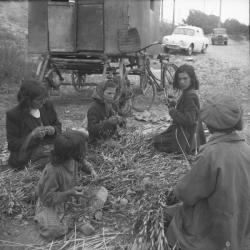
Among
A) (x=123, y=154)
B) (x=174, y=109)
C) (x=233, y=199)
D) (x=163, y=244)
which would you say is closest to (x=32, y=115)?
(x=123, y=154)

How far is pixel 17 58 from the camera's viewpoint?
11570 mm

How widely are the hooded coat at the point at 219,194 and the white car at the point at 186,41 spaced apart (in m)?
20.7

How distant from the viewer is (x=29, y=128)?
4.47 metres

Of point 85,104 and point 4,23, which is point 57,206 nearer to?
point 85,104

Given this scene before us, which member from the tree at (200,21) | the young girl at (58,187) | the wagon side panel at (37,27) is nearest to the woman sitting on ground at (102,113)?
the young girl at (58,187)

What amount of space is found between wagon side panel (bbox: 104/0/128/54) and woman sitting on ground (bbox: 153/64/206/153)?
3656 mm

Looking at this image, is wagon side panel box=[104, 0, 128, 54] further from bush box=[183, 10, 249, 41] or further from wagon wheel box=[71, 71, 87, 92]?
bush box=[183, 10, 249, 41]

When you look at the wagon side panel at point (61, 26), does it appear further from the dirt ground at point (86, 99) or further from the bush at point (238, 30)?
the bush at point (238, 30)

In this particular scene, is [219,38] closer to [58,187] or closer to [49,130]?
[49,130]

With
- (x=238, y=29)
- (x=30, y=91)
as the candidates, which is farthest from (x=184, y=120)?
→ (x=238, y=29)

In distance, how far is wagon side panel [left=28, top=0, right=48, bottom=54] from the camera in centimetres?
872

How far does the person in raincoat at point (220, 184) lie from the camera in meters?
2.58

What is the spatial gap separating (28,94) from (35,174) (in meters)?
0.85

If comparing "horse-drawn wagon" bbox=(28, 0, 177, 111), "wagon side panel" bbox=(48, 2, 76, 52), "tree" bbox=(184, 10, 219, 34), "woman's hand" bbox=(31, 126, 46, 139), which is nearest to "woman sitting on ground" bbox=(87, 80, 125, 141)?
"woman's hand" bbox=(31, 126, 46, 139)
